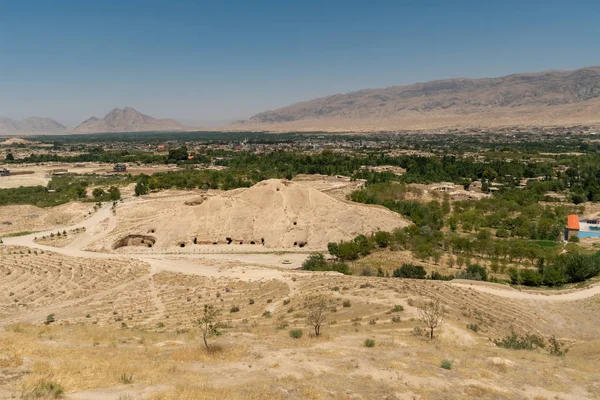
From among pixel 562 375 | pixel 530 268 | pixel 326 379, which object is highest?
pixel 326 379

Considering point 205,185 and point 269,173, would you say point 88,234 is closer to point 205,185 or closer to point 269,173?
point 205,185

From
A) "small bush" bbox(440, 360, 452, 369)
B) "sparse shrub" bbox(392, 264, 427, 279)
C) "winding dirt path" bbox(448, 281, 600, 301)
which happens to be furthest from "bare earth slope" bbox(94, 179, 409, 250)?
"small bush" bbox(440, 360, 452, 369)

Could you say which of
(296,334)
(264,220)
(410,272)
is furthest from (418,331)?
(264,220)

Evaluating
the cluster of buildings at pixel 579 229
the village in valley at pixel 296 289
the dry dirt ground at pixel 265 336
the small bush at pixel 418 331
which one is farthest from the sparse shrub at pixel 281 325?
the cluster of buildings at pixel 579 229

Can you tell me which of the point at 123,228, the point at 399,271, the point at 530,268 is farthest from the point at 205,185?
the point at 530,268

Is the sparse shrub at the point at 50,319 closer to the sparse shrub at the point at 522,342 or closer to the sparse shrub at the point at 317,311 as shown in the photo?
the sparse shrub at the point at 317,311

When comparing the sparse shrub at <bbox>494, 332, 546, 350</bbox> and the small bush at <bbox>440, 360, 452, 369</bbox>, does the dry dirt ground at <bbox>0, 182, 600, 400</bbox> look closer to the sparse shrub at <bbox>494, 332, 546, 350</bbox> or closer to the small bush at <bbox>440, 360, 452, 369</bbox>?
the small bush at <bbox>440, 360, 452, 369</bbox>
